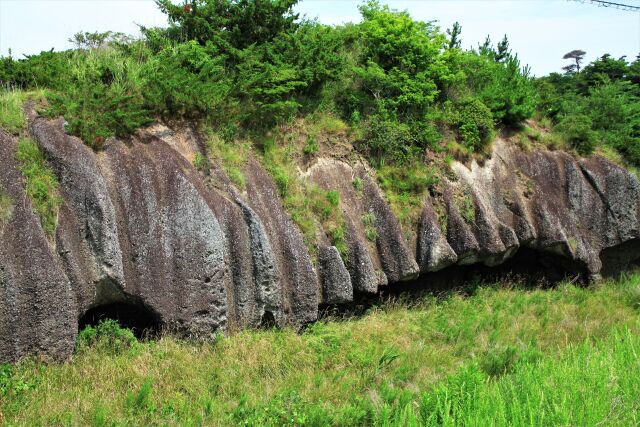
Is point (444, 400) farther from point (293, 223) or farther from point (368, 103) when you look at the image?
point (368, 103)

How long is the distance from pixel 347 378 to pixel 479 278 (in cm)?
778

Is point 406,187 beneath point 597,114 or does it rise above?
beneath

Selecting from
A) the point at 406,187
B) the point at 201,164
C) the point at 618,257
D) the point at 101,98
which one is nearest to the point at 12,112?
the point at 101,98

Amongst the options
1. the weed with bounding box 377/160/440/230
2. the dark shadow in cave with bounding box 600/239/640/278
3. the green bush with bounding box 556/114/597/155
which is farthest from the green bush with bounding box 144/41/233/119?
the dark shadow in cave with bounding box 600/239/640/278

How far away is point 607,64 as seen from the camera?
26.5 m

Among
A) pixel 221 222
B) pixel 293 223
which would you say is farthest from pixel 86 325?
pixel 293 223

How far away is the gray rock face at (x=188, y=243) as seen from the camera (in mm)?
9836

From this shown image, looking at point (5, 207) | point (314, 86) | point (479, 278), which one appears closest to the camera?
point (5, 207)

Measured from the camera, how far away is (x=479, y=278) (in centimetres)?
1728

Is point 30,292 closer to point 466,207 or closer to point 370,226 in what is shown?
point 370,226

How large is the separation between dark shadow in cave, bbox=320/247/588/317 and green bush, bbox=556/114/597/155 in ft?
13.1

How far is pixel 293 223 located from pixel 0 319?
6105mm

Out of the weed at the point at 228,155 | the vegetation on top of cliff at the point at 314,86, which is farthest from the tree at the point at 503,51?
the weed at the point at 228,155

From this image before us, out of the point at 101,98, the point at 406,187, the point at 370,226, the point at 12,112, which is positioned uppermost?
the point at 101,98
